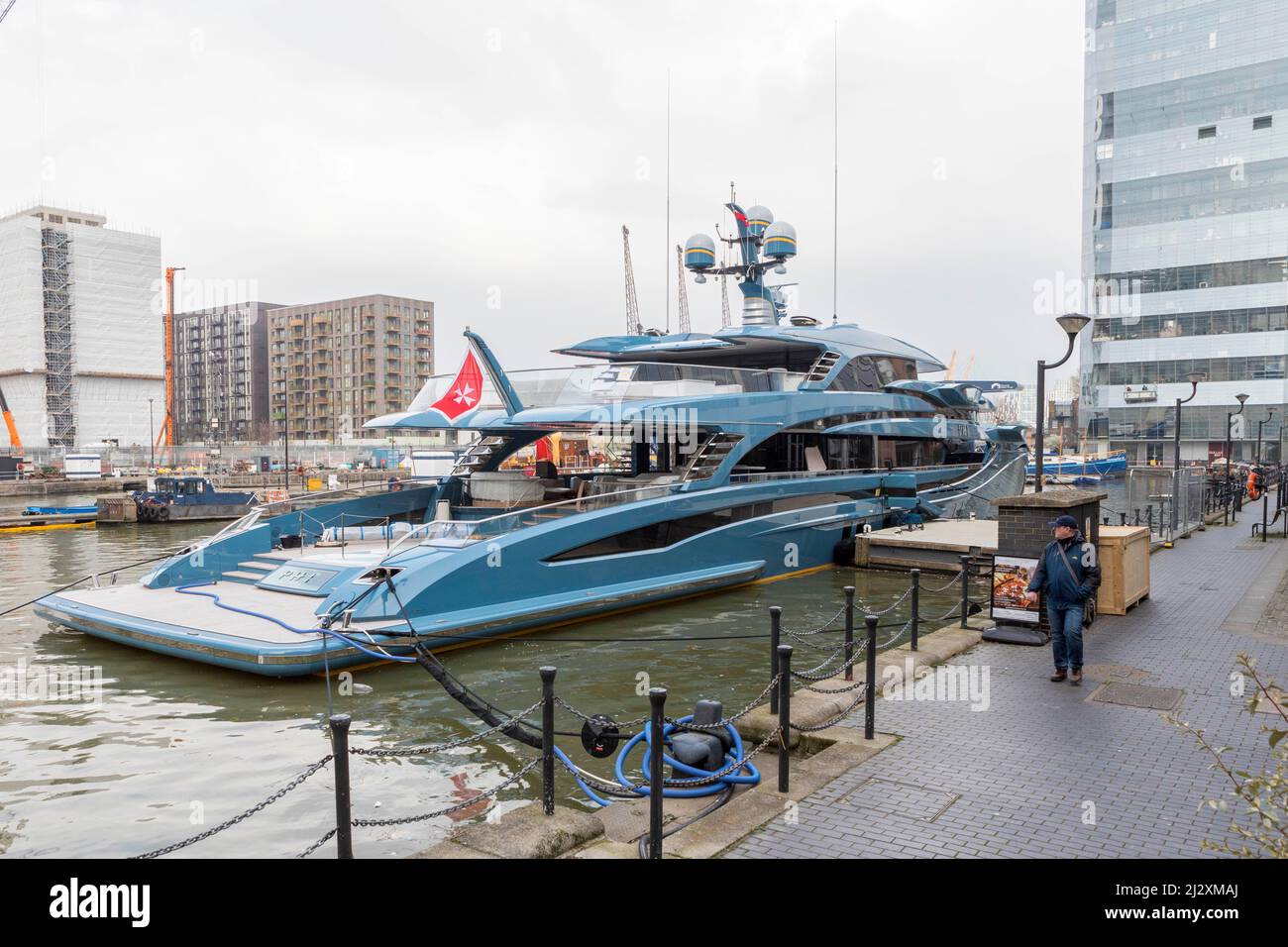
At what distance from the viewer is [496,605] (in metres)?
13.0

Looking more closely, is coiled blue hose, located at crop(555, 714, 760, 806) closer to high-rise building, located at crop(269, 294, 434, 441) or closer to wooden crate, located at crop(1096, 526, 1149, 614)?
wooden crate, located at crop(1096, 526, 1149, 614)

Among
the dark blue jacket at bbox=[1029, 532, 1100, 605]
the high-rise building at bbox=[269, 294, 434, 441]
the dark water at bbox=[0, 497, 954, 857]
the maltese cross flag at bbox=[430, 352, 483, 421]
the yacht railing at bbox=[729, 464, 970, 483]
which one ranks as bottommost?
the dark water at bbox=[0, 497, 954, 857]

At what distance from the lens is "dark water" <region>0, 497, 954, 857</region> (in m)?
7.11

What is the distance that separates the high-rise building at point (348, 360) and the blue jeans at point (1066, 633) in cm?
11172

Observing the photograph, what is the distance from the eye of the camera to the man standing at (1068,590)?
9.25m

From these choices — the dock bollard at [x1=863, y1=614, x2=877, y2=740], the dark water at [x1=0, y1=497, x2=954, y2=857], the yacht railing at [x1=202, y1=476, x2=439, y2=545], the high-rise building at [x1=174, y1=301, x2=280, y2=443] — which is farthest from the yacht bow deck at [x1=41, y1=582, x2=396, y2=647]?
the high-rise building at [x1=174, y1=301, x2=280, y2=443]

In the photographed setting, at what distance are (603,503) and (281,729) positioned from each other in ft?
22.2

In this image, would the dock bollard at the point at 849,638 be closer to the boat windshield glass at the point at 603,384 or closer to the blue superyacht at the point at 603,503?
the blue superyacht at the point at 603,503

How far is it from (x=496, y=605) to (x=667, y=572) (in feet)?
12.5

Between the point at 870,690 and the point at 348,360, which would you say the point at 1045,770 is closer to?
the point at 870,690

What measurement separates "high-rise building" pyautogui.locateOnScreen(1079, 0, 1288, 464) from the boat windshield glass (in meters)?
58.5
